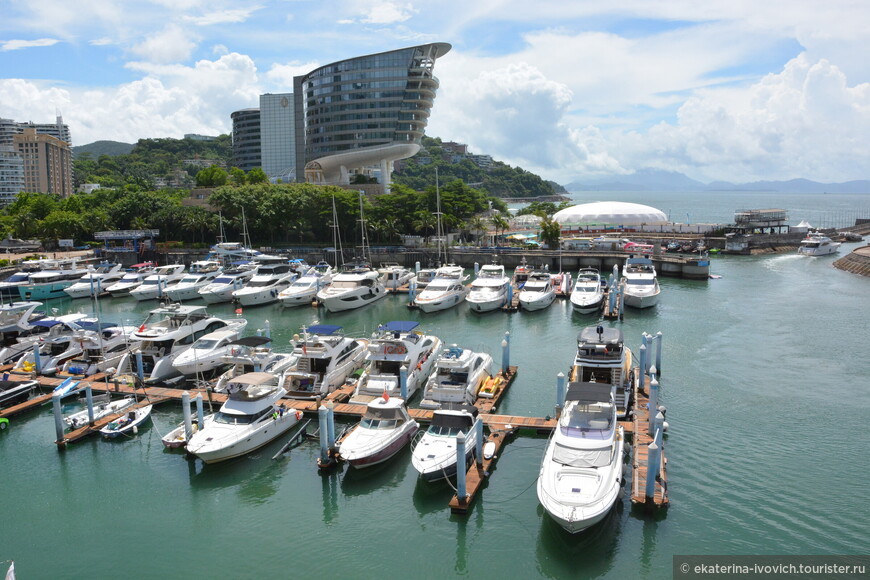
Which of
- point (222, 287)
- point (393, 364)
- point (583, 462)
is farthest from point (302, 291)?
point (583, 462)

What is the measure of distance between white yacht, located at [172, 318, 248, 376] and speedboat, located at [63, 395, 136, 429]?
3.36 m

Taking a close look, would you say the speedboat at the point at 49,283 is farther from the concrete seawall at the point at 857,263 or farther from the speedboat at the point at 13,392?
the concrete seawall at the point at 857,263

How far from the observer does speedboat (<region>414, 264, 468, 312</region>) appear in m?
53.9

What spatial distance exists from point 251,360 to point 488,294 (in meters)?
26.5

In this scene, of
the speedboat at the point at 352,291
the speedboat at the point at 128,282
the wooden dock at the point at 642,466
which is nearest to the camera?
the wooden dock at the point at 642,466

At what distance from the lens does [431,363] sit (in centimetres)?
3409

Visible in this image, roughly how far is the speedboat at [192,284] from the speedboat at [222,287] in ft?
3.83

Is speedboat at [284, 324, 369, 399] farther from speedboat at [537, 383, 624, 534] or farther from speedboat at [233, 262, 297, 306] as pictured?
speedboat at [233, 262, 297, 306]

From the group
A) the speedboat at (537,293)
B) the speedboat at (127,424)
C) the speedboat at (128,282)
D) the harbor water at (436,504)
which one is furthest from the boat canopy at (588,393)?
the speedboat at (128,282)

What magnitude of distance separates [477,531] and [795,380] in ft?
75.0

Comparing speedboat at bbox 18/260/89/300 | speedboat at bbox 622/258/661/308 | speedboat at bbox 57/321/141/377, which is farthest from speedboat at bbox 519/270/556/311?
speedboat at bbox 18/260/89/300

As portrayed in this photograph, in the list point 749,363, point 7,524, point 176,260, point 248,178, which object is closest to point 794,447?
point 749,363

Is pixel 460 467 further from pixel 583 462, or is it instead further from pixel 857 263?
pixel 857 263

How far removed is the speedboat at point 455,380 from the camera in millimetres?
28312
